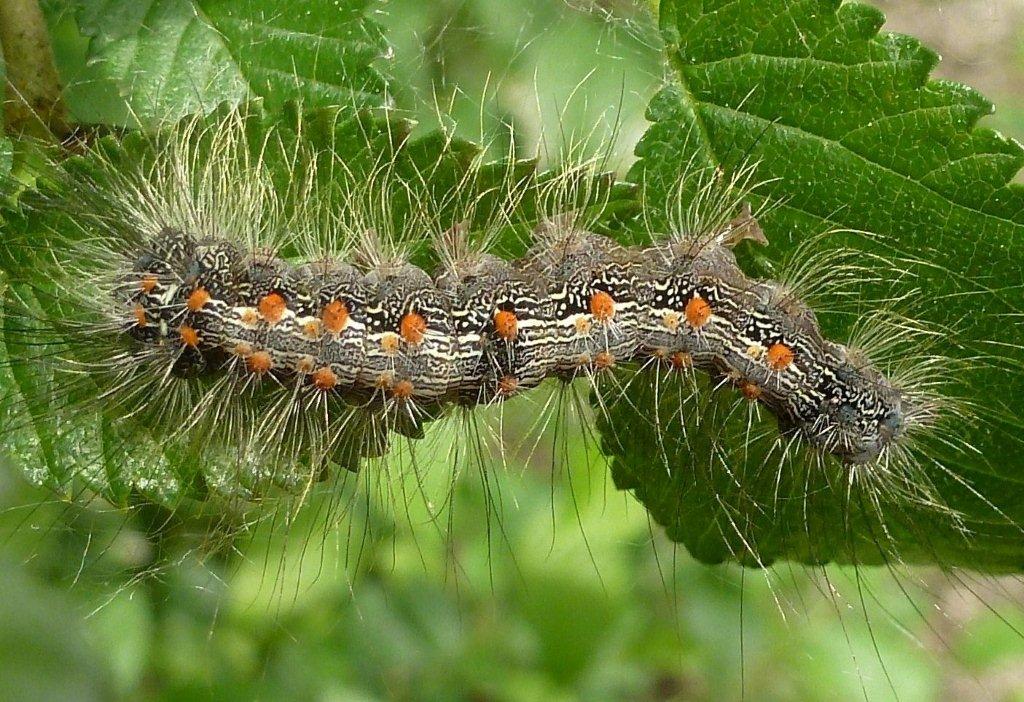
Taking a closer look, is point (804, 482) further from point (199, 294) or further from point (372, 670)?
point (372, 670)

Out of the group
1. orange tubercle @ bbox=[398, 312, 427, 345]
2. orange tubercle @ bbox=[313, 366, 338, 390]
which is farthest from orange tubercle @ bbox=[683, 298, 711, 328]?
orange tubercle @ bbox=[313, 366, 338, 390]

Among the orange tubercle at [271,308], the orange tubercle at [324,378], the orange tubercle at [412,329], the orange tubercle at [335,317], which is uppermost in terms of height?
the orange tubercle at [412,329]

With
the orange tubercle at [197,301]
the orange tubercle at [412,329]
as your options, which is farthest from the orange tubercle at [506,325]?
the orange tubercle at [197,301]

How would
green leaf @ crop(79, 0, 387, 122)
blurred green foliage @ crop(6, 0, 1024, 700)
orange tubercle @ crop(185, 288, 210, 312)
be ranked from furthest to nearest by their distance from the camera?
blurred green foliage @ crop(6, 0, 1024, 700)
orange tubercle @ crop(185, 288, 210, 312)
green leaf @ crop(79, 0, 387, 122)

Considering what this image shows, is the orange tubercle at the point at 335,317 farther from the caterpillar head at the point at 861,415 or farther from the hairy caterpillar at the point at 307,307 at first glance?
the caterpillar head at the point at 861,415

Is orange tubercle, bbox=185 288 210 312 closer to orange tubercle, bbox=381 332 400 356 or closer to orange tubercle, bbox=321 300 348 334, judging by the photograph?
orange tubercle, bbox=321 300 348 334

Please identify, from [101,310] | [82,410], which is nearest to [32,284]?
[101,310]
